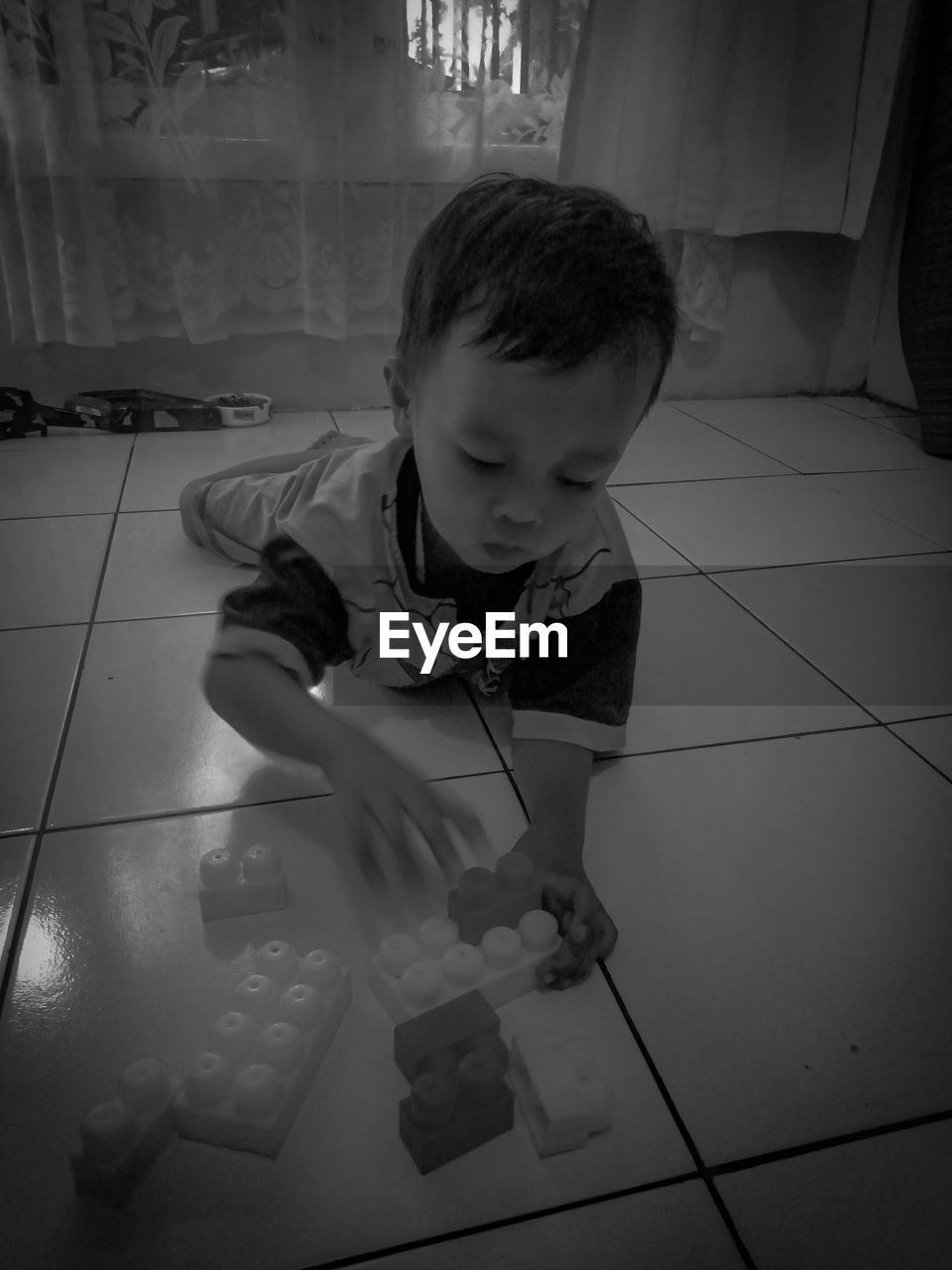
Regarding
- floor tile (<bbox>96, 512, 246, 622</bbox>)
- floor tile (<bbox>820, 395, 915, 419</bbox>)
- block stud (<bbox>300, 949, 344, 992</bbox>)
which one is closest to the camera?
block stud (<bbox>300, 949, 344, 992</bbox>)

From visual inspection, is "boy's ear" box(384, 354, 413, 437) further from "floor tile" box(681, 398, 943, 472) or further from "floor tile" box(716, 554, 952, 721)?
"floor tile" box(681, 398, 943, 472)

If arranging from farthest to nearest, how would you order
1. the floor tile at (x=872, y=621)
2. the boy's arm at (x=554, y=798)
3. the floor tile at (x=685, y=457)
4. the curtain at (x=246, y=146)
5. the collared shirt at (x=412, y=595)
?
1. the floor tile at (x=685, y=457)
2. the curtain at (x=246, y=146)
3. the floor tile at (x=872, y=621)
4. the collared shirt at (x=412, y=595)
5. the boy's arm at (x=554, y=798)

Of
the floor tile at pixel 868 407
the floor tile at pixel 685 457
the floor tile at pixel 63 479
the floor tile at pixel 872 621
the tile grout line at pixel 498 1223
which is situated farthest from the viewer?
the floor tile at pixel 868 407

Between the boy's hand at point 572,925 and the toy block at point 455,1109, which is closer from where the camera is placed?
the toy block at point 455,1109

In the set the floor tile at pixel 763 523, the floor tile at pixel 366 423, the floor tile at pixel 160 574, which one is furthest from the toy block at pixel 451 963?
the floor tile at pixel 366 423

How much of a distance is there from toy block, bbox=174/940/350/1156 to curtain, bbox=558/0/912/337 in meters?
1.53

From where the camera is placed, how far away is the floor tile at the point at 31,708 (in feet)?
2.36

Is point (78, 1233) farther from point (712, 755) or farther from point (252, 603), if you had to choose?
point (712, 755)

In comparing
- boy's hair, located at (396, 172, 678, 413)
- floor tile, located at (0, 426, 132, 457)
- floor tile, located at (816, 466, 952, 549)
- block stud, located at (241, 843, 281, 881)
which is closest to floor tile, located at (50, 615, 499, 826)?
block stud, located at (241, 843, 281, 881)

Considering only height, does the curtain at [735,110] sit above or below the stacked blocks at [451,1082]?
above

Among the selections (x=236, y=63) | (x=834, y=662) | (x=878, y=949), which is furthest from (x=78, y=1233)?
(x=236, y=63)

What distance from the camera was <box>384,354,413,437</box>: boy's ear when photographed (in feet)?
2.29

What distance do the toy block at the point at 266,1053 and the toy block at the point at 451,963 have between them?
0.03 meters

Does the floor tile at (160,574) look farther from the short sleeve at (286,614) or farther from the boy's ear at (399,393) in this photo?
the boy's ear at (399,393)
